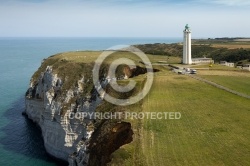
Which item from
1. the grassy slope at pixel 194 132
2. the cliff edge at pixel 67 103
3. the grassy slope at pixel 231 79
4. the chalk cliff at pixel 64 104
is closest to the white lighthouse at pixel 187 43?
the grassy slope at pixel 231 79

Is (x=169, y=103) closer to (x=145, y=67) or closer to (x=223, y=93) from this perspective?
(x=223, y=93)

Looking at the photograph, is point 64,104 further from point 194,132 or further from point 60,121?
point 194,132

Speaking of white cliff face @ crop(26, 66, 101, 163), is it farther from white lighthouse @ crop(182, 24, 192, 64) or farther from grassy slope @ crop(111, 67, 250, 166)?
white lighthouse @ crop(182, 24, 192, 64)

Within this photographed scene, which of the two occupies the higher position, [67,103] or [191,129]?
[191,129]

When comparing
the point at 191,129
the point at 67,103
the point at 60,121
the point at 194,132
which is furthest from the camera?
the point at 67,103

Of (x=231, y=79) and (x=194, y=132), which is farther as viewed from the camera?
(x=231, y=79)

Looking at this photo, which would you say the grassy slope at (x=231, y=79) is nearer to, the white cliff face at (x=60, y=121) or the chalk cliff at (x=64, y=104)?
the chalk cliff at (x=64, y=104)

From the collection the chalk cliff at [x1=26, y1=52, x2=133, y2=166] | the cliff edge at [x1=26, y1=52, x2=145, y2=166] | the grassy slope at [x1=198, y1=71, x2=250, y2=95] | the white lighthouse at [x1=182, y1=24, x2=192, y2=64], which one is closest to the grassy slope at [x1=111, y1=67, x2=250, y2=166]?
the grassy slope at [x1=198, y1=71, x2=250, y2=95]

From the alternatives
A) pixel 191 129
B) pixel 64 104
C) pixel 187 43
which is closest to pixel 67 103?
pixel 64 104
